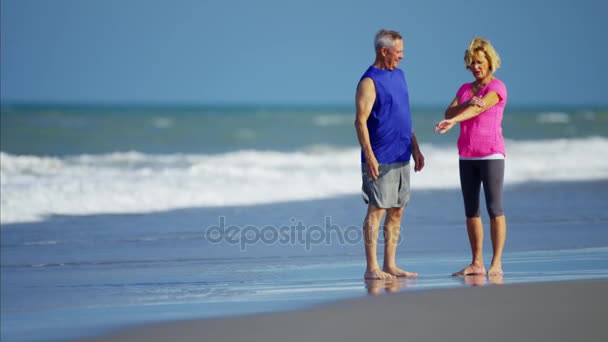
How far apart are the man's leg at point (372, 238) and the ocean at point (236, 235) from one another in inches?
5.2

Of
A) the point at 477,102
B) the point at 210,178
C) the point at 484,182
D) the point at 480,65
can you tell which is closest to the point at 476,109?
the point at 477,102

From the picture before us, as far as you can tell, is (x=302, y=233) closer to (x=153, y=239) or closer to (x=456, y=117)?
(x=153, y=239)

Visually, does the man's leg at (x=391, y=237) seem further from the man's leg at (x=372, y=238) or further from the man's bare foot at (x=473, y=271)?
the man's bare foot at (x=473, y=271)

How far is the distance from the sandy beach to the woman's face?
1.46 meters

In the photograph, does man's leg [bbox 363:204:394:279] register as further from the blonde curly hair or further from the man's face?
the blonde curly hair

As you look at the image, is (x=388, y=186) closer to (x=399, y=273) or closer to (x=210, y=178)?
(x=399, y=273)

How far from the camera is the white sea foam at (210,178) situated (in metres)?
11.0

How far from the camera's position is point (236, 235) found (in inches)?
327

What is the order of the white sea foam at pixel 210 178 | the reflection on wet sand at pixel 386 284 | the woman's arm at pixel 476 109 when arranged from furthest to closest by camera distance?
1. the white sea foam at pixel 210 178
2. the woman's arm at pixel 476 109
3. the reflection on wet sand at pixel 386 284

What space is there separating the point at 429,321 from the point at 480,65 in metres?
1.95

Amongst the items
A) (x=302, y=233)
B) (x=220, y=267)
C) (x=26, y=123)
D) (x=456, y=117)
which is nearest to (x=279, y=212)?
(x=302, y=233)

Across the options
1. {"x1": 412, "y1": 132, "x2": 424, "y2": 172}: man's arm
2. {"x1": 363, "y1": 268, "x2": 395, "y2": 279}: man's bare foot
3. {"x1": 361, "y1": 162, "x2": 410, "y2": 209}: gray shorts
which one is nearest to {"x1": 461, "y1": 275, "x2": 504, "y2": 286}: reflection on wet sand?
{"x1": 363, "y1": 268, "x2": 395, "y2": 279}: man's bare foot

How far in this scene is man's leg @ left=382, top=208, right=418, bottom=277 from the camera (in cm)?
574

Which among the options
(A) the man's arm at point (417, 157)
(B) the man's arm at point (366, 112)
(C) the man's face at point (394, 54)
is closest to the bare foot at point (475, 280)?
(A) the man's arm at point (417, 157)
